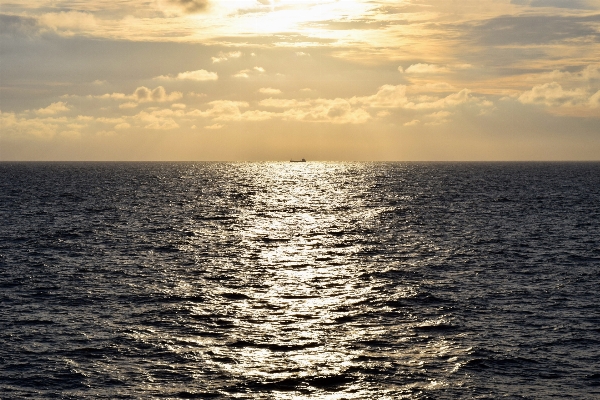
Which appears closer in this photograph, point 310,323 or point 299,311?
point 310,323

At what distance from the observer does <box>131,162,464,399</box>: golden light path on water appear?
31.0 m

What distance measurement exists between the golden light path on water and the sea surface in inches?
6.0

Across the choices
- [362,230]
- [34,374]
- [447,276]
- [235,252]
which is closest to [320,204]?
[362,230]

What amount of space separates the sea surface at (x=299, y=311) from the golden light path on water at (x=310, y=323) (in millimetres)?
151

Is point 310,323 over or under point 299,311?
under

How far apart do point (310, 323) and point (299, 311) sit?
3156mm

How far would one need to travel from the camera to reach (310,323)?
40.5 metres

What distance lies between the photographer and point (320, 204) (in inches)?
A: 5468

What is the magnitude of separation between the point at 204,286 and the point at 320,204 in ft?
289

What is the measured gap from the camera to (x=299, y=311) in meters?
43.6

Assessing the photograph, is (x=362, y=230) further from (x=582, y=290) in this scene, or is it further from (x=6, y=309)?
(x=6, y=309)

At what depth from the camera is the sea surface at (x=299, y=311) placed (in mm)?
30969

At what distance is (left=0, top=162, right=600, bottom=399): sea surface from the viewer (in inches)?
1219

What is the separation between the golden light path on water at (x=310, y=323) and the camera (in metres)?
31.0
